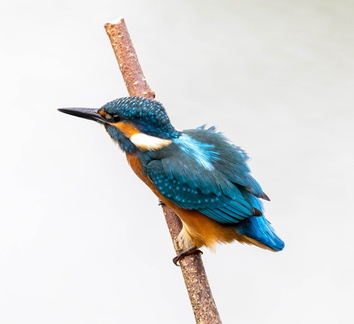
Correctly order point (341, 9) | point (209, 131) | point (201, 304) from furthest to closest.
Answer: point (341, 9) < point (209, 131) < point (201, 304)

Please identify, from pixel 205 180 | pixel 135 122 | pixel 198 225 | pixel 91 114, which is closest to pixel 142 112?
pixel 135 122

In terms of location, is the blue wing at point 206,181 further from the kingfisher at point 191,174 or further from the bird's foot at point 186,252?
the bird's foot at point 186,252

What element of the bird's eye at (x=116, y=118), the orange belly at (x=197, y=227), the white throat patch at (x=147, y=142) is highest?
the bird's eye at (x=116, y=118)

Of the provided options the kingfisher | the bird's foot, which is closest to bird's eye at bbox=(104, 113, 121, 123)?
the kingfisher

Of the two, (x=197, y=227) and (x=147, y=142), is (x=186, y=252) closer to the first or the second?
(x=197, y=227)

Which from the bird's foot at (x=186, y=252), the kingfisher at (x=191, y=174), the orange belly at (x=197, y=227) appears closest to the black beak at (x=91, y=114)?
the kingfisher at (x=191, y=174)

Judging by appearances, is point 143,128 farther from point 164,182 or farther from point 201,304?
point 201,304

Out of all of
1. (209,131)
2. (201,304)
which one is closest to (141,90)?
(209,131)
